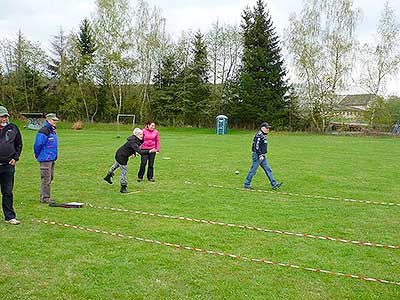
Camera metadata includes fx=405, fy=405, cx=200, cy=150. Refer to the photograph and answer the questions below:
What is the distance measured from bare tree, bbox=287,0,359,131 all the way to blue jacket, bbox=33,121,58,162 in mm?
36631

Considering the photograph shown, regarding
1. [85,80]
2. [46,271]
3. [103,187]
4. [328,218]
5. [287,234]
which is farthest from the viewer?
[85,80]

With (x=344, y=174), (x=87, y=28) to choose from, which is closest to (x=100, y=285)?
(x=344, y=174)

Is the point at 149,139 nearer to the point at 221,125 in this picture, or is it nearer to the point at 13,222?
the point at 13,222

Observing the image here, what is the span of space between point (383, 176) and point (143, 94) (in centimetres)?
3483

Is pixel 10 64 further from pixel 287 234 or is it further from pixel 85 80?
pixel 287 234

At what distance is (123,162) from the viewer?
380 inches

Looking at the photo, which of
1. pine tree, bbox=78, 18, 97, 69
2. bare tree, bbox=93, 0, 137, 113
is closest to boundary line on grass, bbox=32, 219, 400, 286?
bare tree, bbox=93, 0, 137, 113

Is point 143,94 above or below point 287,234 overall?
above

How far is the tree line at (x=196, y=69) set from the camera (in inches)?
1631

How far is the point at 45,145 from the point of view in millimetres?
8227

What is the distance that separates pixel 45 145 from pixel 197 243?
13.5ft

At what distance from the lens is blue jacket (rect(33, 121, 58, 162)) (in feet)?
26.8

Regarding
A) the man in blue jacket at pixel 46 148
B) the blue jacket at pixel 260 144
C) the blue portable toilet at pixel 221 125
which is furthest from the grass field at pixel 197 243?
the blue portable toilet at pixel 221 125

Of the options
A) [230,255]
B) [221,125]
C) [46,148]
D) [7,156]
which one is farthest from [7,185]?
[221,125]
